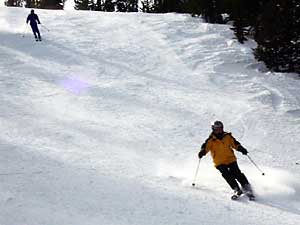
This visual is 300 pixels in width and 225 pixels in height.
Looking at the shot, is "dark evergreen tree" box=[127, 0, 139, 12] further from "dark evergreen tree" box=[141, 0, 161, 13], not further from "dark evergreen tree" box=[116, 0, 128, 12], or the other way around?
"dark evergreen tree" box=[141, 0, 161, 13]

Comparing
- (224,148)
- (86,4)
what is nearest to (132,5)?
(86,4)

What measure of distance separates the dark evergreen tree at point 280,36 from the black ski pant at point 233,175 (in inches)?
365

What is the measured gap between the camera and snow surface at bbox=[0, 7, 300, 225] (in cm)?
817

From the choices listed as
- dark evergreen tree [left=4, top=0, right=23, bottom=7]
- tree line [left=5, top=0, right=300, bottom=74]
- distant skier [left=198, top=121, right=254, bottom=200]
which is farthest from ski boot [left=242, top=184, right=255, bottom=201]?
dark evergreen tree [left=4, top=0, right=23, bottom=7]

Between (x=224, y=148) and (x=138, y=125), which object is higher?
(x=224, y=148)

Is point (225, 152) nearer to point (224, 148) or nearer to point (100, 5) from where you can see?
point (224, 148)

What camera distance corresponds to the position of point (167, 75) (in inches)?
715

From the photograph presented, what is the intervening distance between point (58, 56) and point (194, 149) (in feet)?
35.7

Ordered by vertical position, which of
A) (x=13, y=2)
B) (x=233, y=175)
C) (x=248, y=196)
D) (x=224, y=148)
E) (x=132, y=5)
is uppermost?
(x=132, y=5)

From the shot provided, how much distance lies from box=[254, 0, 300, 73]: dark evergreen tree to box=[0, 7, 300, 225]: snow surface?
0.65 metres

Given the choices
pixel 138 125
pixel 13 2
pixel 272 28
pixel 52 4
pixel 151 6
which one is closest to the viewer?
pixel 138 125

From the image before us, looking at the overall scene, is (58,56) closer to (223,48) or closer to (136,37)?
(136,37)

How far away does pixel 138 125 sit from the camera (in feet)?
44.1

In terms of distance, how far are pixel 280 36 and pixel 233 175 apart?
9.43m
